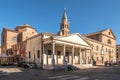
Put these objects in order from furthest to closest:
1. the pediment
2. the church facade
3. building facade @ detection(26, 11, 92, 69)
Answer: the church facade, the pediment, building facade @ detection(26, 11, 92, 69)

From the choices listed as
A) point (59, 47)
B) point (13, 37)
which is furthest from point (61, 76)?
point (13, 37)

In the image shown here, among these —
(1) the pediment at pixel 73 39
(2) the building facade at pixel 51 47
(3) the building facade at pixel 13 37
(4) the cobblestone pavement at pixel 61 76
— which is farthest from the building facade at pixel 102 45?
(4) the cobblestone pavement at pixel 61 76

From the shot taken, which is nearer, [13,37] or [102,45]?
[102,45]

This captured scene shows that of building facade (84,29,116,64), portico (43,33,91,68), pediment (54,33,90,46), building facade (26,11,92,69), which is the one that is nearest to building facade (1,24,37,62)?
building facade (26,11,92,69)

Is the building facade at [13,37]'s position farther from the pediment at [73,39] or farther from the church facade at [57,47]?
the pediment at [73,39]

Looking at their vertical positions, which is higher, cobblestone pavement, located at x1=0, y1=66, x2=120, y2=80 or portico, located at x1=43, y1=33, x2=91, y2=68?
portico, located at x1=43, y1=33, x2=91, y2=68

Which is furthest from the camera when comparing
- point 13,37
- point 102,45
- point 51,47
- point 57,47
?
point 13,37

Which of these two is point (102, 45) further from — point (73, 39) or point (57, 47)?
point (57, 47)

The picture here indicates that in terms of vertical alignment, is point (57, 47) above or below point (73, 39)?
below

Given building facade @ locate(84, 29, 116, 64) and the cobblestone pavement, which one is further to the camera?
building facade @ locate(84, 29, 116, 64)

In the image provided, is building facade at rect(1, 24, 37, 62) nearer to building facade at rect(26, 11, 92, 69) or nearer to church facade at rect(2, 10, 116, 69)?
church facade at rect(2, 10, 116, 69)

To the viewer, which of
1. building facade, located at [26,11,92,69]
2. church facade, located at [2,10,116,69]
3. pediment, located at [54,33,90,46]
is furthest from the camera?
church facade, located at [2,10,116,69]

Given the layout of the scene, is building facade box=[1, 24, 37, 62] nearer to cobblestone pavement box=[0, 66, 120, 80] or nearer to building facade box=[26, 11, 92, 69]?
building facade box=[26, 11, 92, 69]

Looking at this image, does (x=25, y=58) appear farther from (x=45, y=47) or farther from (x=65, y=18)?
(x=65, y=18)
